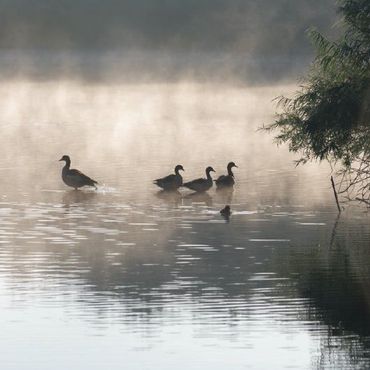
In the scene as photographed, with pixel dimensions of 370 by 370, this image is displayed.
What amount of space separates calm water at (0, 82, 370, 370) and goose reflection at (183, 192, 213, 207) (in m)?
0.06

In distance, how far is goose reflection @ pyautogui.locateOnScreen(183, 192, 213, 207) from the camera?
50.8 m

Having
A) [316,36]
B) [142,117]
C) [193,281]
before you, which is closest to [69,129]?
[142,117]

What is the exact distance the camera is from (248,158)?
223ft

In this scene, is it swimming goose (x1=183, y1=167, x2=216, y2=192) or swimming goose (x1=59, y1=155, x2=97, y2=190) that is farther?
swimming goose (x1=59, y1=155, x2=97, y2=190)

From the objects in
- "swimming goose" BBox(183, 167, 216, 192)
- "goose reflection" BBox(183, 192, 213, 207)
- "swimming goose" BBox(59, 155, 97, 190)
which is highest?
"swimming goose" BBox(59, 155, 97, 190)

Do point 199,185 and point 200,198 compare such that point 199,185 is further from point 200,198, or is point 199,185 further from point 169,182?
point 200,198

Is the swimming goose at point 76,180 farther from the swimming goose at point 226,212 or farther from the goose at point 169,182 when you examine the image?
the swimming goose at point 226,212

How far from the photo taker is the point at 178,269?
115ft

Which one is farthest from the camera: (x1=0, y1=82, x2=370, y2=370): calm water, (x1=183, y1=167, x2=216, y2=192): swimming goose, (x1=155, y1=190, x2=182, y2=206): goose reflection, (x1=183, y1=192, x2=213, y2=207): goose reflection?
(x1=183, y1=167, x2=216, y2=192): swimming goose

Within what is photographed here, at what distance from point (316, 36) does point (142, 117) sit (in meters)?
62.3

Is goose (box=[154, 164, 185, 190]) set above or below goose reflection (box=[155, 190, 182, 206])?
above

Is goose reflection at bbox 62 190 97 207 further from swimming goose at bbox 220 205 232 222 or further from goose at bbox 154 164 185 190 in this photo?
swimming goose at bbox 220 205 232 222

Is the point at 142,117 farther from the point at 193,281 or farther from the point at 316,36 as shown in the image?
the point at 193,281

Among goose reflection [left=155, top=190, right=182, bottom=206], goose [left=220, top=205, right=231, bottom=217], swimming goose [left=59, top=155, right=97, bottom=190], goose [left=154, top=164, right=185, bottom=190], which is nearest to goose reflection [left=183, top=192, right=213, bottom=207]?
goose reflection [left=155, top=190, right=182, bottom=206]
